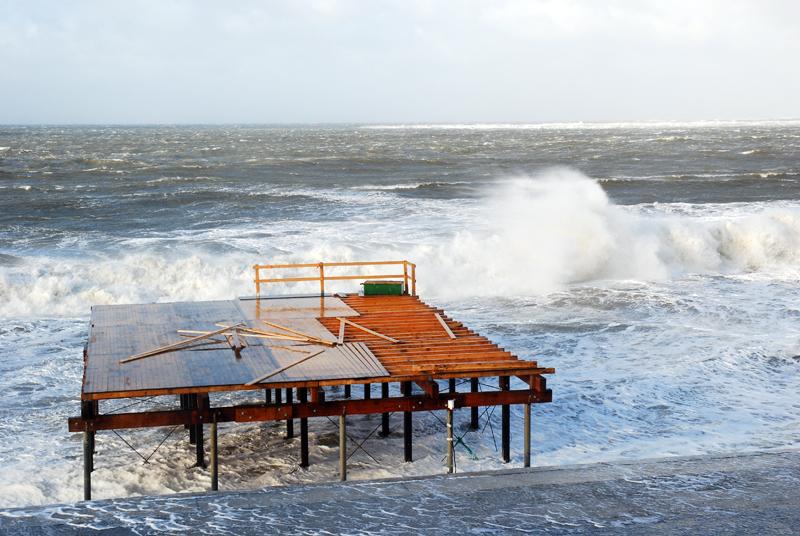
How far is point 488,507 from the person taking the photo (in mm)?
9727

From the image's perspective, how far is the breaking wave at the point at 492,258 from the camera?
1098 inches

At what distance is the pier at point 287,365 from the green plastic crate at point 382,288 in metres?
1.13

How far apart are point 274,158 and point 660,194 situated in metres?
43.0

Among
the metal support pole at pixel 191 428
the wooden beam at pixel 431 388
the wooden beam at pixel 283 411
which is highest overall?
the wooden beam at pixel 431 388

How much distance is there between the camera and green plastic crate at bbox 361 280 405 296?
1844cm

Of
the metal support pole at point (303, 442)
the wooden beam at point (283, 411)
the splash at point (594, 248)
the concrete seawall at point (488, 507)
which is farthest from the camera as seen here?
the splash at point (594, 248)

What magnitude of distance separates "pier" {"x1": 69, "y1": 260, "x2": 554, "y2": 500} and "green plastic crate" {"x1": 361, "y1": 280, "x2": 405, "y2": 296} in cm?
113

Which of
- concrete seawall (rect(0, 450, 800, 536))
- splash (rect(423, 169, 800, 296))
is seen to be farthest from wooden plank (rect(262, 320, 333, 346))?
splash (rect(423, 169, 800, 296))

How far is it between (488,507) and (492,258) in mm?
21248

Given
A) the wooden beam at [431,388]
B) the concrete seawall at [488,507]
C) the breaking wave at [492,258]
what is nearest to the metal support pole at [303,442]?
the wooden beam at [431,388]

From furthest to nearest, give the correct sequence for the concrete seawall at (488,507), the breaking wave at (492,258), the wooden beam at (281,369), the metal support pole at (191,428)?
the breaking wave at (492,258)
the metal support pole at (191,428)
the wooden beam at (281,369)
the concrete seawall at (488,507)

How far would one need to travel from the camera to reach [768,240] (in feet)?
110

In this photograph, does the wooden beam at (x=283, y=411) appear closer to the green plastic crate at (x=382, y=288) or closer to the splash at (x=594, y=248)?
the green plastic crate at (x=382, y=288)

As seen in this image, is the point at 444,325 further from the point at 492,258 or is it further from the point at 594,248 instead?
the point at 594,248
